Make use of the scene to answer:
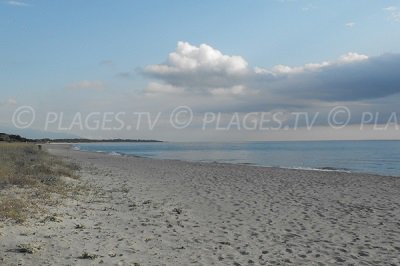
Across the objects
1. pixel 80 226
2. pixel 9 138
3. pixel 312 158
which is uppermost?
pixel 312 158

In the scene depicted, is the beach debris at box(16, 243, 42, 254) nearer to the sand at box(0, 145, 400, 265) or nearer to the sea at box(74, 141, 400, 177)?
the sand at box(0, 145, 400, 265)

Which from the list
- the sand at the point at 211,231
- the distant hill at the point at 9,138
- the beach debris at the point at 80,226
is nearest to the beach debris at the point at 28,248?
the sand at the point at 211,231

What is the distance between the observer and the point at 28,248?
8180 millimetres

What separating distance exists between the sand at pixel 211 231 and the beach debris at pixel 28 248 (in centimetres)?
4

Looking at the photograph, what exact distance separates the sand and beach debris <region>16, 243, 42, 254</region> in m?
0.04

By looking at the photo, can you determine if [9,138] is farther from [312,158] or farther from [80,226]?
[80,226]

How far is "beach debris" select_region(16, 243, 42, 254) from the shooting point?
810 centimetres

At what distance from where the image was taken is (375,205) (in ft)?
50.9

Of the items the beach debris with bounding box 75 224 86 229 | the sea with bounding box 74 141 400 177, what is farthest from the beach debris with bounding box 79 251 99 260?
the sea with bounding box 74 141 400 177

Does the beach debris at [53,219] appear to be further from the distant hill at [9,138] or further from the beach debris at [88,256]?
A: the distant hill at [9,138]

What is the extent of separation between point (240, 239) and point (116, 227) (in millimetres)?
3278

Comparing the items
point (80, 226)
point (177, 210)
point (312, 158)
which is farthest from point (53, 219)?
point (312, 158)

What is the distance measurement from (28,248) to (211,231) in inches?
175

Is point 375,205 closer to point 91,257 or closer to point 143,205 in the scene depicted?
point 143,205
